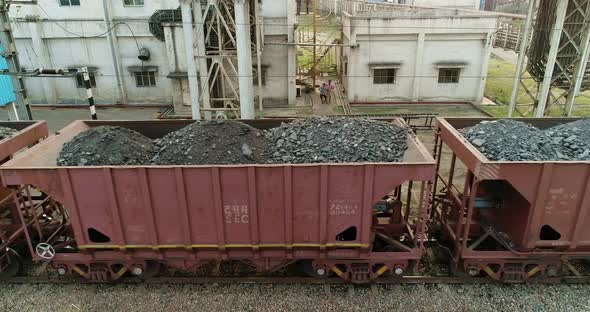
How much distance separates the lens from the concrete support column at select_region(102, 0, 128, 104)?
20.1 meters

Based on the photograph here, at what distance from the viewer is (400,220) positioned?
26.2 feet

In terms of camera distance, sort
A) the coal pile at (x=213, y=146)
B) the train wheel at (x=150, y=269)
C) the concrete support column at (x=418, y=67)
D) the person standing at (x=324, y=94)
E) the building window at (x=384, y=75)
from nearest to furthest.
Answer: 1. the coal pile at (x=213, y=146)
2. the train wheel at (x=150, y=269)
3. the concrete support column at (x=418, y=67)
4. the building window at (x=384, y=75)
5. the person standing at (x=324, y=94)

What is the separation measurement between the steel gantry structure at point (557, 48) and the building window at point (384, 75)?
23.1 ft

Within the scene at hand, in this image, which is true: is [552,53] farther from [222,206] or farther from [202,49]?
[222,206]

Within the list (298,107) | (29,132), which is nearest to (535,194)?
(29,132)

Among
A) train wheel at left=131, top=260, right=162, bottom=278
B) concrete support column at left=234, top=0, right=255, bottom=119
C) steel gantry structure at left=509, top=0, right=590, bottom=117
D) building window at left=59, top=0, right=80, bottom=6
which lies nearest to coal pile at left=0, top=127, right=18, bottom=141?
train wheel at left=131, top=260, right=162, bottom=278

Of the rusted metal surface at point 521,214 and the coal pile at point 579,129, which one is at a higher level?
the coal pile at point 579,129

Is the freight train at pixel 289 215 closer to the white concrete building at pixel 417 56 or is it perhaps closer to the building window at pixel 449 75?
the white concrete building at pixel 417 56

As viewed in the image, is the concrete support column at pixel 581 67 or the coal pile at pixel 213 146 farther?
the concrete support column at pixel 581 67

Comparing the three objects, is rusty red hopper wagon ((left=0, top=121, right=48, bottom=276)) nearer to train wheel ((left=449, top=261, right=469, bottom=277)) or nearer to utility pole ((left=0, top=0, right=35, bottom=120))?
utility pole ((left=0, top=0, right=35, bottom=120))

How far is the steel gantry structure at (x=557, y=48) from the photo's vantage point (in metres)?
13.9

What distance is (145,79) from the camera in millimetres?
21797

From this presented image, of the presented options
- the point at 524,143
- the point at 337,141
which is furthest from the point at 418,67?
the point at 337,141

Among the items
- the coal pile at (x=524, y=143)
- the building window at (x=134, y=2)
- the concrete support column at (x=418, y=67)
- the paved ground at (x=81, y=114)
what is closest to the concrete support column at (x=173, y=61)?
the paved ground at (x=81, y=114)
